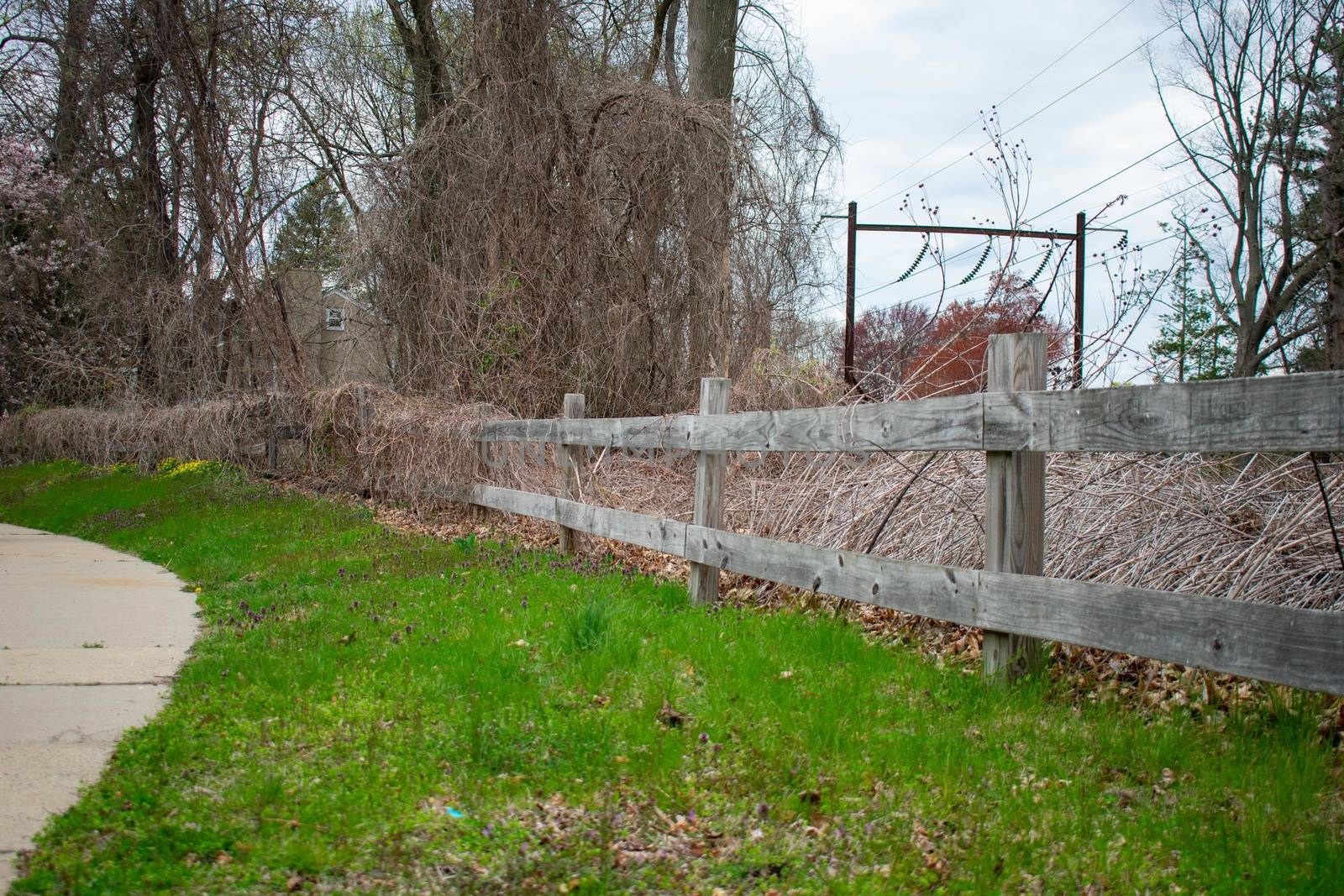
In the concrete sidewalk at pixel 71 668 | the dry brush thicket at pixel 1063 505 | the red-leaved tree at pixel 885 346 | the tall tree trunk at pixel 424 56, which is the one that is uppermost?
the tall tree trunk at pixel 424 56

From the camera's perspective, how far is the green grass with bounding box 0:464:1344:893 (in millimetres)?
2840

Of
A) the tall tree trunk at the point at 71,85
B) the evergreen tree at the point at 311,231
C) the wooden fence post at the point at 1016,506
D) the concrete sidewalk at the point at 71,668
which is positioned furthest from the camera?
the tall tree trunk at the point at 71,85

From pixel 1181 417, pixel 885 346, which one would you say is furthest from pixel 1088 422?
pixel 885 346

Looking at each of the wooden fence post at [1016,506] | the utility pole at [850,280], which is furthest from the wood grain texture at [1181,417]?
the utility pole at [850,280]

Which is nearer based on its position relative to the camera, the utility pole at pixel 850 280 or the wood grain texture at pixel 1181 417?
the wood grain texture at pixel 1181 417

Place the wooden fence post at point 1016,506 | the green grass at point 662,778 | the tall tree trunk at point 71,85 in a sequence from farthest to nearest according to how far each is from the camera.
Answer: the tall tree trunk at point 71,85 → the wooden fence post at point 1016,506 → the green grass at point 662,778

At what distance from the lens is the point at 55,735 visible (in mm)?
3973

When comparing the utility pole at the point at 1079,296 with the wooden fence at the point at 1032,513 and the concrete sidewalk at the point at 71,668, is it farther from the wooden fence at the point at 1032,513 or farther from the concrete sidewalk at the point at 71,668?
the concrete sidewalk at the point at 71,668

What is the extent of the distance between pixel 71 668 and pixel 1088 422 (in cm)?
468

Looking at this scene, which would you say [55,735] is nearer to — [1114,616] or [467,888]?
[467,888]

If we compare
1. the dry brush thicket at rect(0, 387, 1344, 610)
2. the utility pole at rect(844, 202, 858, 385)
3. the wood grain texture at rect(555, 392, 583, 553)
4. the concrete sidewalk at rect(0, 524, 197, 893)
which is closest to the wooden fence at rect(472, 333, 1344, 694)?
the dry brush thicket at rect(0, 387, 1344, 610)

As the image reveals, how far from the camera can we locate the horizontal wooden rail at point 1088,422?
132 inches

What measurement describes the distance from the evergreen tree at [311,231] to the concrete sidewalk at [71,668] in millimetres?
9164

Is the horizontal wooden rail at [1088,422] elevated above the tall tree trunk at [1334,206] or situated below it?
below
